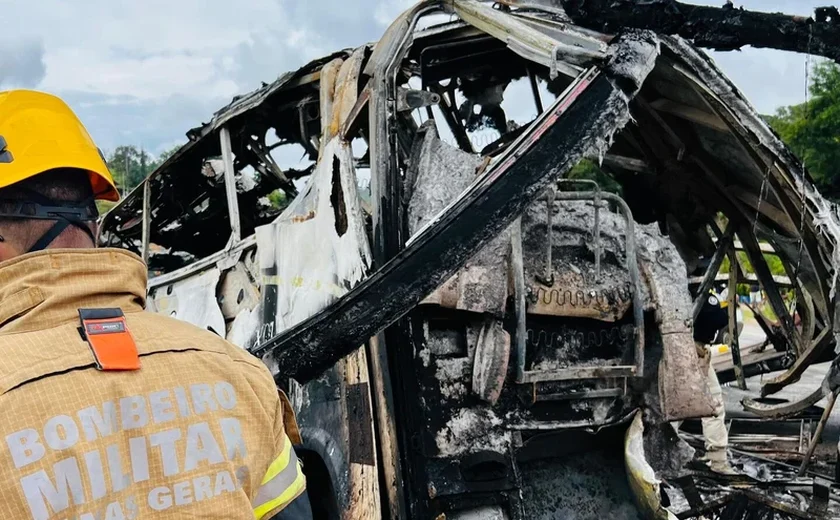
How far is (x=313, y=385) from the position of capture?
3.19 m

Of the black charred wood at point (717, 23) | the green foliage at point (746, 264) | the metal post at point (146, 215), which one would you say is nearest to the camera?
the black charred wood at point (717, 23)

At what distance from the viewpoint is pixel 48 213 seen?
1245mm

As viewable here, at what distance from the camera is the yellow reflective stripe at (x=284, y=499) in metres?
1.32

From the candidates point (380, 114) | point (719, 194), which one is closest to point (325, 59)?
point (380, 114)

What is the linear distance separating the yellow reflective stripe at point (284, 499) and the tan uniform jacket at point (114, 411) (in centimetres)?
3

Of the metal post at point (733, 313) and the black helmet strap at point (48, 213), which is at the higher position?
the black helmet strap at point (48, 213)

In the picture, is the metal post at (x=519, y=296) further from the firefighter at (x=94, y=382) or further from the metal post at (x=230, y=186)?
the firefighter at (x=94, y=382)

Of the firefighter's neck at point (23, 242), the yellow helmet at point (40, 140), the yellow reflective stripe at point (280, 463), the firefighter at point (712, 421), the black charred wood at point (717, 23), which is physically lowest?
the firefighter at point (712, 421)

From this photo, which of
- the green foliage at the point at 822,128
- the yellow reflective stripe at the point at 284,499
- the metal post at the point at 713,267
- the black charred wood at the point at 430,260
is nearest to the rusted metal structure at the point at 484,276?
the black charred wood at the point at 430,260

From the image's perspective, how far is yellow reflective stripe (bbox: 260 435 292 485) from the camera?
1321 mm

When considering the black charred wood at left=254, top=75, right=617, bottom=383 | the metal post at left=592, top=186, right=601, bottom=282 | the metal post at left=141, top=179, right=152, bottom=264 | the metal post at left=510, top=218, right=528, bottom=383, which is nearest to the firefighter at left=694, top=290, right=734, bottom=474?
the metal post at left=592, top=186, right=601, bottom=282

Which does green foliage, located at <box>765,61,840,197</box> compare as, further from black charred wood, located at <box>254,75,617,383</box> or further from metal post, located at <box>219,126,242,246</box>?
black charred wood, located at <box>254,75,617,383</box>

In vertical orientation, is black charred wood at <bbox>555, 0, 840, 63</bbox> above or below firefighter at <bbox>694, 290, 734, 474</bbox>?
above

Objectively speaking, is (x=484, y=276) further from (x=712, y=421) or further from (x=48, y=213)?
(x=712, y=421)
